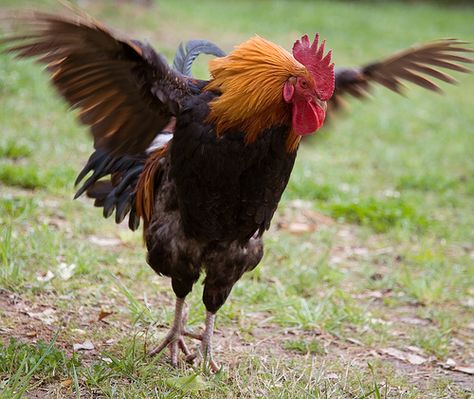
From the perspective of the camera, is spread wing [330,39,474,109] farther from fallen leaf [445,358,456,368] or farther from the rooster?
fallen leaf [445,358,456,368]

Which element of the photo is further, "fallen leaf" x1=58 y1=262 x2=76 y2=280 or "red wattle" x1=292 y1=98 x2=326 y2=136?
"fallen leaf" x1=58 y1=262 x2=76 y2=280

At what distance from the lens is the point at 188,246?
13.2ft

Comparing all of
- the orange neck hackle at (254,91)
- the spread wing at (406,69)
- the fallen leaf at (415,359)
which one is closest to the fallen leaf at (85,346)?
the orange neck hackle at (254,91)

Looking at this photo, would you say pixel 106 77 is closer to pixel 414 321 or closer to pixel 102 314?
pixel 102 314

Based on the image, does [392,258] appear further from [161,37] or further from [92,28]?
[161,37]

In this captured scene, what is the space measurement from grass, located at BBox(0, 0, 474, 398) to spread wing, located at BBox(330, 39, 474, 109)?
1.14 feet

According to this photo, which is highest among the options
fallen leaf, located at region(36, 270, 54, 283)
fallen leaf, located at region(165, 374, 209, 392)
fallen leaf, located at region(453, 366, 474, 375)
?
fallen leaf, located at region(453, 366, 474, 375)

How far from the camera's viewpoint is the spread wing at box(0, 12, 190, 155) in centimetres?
327

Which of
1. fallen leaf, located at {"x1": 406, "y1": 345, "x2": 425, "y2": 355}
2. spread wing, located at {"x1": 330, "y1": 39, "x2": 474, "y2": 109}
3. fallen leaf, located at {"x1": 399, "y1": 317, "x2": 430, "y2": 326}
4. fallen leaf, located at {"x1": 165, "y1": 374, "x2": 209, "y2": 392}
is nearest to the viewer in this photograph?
fallen leaf, located at {"x1": 165, "y1": 374, "x2": 209, "y2": 392}

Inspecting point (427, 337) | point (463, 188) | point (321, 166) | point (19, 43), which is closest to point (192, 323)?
point (427, 337)

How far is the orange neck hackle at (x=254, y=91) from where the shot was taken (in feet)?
11.7

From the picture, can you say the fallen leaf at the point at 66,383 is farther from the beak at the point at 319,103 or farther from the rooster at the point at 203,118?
the beak at the point at 319,103

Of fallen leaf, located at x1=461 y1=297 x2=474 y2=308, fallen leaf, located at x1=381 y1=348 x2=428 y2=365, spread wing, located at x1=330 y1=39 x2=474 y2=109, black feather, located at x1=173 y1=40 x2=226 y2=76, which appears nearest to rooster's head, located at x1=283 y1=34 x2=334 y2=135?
spread wing, located at x1=330 y1=39 x2=474 y2=109

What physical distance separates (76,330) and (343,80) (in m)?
2.31
